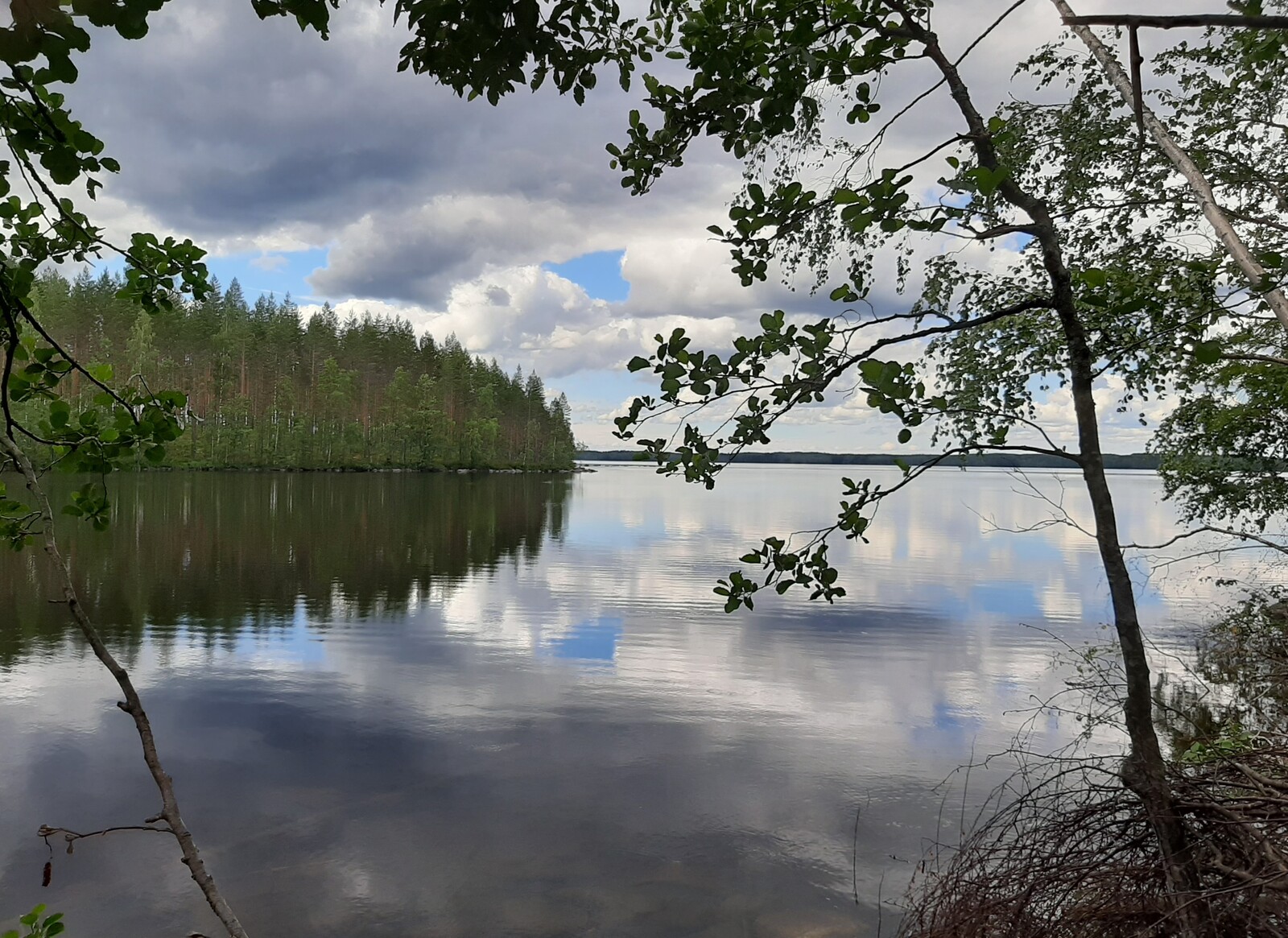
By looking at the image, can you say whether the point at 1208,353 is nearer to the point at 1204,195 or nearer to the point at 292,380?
the point at 1204,195

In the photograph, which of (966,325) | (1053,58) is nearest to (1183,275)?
(1053,58)

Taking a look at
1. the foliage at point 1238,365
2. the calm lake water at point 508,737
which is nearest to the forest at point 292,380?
the calm lake water at point 508,737

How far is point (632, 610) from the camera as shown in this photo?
19062 millimetres

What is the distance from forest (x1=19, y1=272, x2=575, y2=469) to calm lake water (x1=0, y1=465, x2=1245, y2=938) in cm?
6574

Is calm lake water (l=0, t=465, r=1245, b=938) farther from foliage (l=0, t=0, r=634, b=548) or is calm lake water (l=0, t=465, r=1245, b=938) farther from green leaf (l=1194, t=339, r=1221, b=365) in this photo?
foliage (l=0, t=0, r=634, b=548)

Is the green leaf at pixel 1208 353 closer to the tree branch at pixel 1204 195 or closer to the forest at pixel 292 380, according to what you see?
the tree branch at pixel 1204 195

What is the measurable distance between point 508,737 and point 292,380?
8985cm

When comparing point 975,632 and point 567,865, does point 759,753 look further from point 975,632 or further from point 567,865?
point 975,632

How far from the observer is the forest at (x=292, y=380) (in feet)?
254

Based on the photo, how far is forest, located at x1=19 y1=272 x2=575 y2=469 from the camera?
77500 millimetres

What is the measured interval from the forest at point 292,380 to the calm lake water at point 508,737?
65738 mm

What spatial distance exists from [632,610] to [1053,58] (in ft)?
46.6

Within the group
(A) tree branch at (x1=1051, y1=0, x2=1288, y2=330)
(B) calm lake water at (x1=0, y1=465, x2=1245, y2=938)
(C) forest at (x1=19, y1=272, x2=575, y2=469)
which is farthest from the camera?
(C) forest at (x1=19, y1=272, x2=575, y2=469)

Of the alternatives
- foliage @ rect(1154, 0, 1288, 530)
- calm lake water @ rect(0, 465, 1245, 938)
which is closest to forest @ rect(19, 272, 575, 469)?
calm lake water @ rect(0, 465, 1245, 938)
